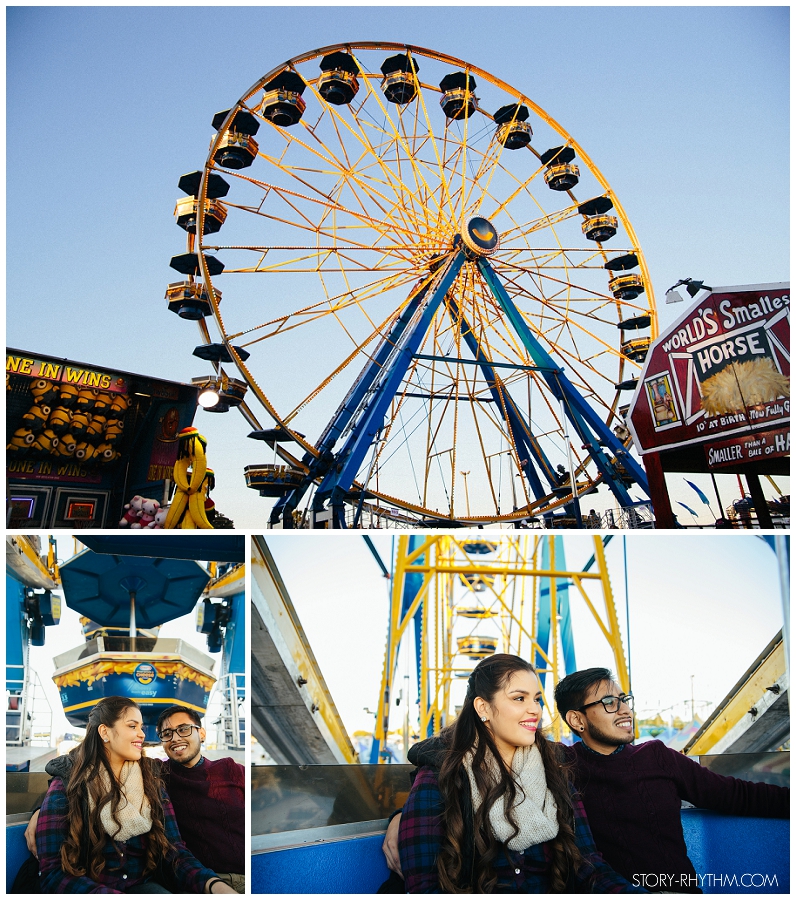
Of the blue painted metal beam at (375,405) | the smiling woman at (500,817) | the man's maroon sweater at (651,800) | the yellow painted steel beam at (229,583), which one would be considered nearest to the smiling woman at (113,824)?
the yellow painted steel beam at (229,583)

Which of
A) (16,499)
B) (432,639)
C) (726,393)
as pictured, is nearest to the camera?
(432,639)

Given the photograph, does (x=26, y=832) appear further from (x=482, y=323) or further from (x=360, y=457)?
(x=482, y=323)

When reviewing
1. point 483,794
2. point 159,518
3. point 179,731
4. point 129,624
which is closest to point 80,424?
point 159,518

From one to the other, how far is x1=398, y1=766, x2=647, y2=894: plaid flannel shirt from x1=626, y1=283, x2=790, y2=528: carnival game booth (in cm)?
673

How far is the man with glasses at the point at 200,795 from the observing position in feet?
14.4

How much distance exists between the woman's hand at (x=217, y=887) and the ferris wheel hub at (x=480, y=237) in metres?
13.5

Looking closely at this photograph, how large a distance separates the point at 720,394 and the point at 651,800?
703cm

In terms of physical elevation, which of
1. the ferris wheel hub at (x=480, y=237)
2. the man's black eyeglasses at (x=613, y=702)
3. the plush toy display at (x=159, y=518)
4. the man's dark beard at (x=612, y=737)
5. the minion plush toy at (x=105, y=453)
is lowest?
the man's dark beard at (x=612, y=737)

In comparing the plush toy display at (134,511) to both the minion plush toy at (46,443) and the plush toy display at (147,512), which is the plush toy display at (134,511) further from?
the minion plush toy at (46,443)

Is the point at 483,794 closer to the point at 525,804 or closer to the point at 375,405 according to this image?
the point at 525,804

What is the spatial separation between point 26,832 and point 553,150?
55.1 feet

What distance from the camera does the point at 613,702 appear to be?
175 inches

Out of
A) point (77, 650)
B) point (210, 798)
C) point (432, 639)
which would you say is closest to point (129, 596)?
point (77, 650)

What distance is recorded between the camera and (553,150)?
17.6 meters
